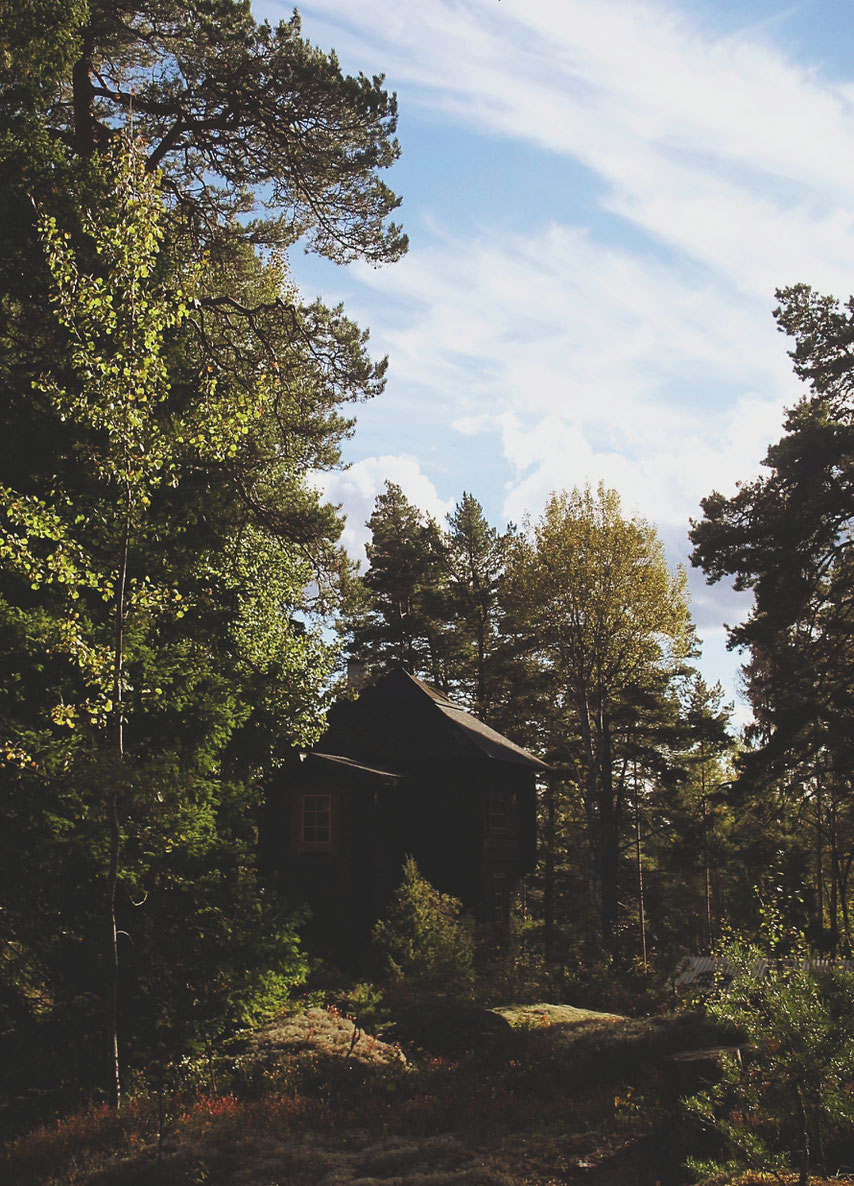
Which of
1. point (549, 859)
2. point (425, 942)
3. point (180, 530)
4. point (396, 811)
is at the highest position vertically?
point (180, 530)

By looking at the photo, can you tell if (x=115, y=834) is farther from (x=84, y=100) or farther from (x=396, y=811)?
(x=396, y=811)

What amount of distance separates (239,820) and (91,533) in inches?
195

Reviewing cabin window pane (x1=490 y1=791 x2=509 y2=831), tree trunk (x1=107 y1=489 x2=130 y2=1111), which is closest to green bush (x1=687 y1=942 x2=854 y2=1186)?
tree trunk (x1=107 y1=489 x2=130 y2=1111)

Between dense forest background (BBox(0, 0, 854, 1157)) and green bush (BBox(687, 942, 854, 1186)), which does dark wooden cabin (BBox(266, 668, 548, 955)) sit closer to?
dense forest background (BBox(0, 0, 854, 1157))

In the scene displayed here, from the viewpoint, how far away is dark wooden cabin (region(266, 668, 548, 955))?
→ 2391 cm

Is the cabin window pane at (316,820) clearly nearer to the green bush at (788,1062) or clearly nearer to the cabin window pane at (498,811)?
the cabin window pane at (498,811)

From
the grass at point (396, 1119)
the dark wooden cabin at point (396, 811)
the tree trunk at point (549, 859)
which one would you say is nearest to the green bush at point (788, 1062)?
the grass at point (396, 1119)

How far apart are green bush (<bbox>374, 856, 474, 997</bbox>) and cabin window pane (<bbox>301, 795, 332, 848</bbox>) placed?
312 centimetres

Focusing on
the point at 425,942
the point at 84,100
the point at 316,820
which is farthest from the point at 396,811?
the point at 84,100

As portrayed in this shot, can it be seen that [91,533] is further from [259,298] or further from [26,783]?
[259,298]

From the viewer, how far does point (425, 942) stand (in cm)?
2009

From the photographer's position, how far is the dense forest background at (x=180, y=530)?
11.5 m

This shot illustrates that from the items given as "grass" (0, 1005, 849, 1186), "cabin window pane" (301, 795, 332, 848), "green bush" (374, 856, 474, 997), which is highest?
"cabin window pane" (301, 795, 332, 848)

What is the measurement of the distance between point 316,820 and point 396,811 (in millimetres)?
2630
